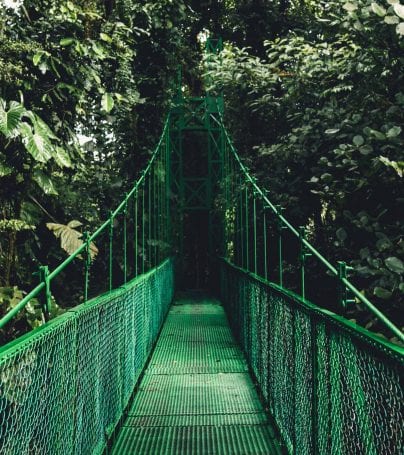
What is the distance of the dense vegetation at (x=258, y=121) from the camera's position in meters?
3.12

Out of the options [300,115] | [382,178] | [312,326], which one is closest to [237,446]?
[312,326]

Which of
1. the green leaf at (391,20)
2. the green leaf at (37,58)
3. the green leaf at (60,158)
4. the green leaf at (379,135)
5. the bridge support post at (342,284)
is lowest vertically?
the bridge support post at (342,284)

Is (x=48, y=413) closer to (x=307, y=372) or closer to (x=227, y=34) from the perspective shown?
(x=307, y=372)

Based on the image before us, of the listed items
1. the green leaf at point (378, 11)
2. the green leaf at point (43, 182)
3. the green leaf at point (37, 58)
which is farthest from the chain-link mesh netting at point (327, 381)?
the green leaf at point (37, 58)

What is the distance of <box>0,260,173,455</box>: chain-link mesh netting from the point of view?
130cm

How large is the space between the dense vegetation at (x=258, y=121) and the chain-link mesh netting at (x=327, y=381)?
49cm

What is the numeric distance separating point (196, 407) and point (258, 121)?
3706mm

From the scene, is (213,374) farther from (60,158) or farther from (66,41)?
(66,41)

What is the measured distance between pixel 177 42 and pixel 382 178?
517cm

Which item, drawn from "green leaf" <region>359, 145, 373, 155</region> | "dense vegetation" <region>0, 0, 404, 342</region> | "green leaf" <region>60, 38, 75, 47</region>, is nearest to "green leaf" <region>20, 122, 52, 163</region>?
"dense vegetation" <region>0, 0, 404, 342</region>

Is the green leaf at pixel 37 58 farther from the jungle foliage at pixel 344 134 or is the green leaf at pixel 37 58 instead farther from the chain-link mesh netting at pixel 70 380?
the jungle foliage at pixel 344 134

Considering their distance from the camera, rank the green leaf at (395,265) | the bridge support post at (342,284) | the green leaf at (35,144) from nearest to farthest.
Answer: the bridge support post at (342,284) < the green leaf at (395,265) < the green leaf at (35,144)

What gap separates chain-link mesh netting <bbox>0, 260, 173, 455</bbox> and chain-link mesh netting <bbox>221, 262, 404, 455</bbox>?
78 centimetres

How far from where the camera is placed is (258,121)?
606 cm
